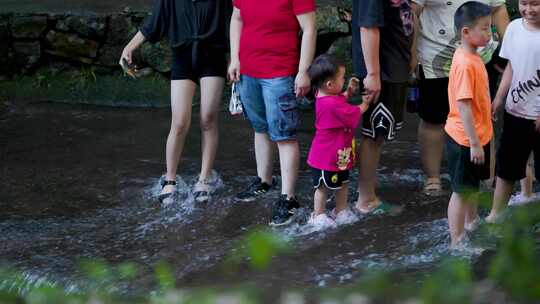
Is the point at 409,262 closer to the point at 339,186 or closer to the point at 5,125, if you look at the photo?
the point at 339,186

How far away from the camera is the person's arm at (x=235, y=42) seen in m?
5.59

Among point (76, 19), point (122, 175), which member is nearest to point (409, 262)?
point (122, 175)

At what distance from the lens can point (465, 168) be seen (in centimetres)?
464

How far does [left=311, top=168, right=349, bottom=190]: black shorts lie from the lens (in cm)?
521

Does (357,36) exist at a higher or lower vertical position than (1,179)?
higher

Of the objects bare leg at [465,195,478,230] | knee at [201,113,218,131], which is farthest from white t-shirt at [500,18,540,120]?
knee at [201,113,218,131]

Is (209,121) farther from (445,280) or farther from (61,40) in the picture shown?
(445,280)

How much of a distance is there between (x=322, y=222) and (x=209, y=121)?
106 cm

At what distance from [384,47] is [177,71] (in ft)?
4.37

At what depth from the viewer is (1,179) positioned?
659 cm

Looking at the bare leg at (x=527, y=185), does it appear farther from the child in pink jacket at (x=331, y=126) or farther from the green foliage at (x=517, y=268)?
the green foliage at (x=517, y=268)

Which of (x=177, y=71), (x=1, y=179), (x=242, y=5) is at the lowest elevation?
(x=1, y=179)

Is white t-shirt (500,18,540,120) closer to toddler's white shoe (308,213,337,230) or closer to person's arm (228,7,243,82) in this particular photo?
toddler's white shoe (308,213,337,230)

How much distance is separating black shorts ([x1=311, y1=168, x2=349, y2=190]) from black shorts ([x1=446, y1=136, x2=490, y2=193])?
0.73 m
